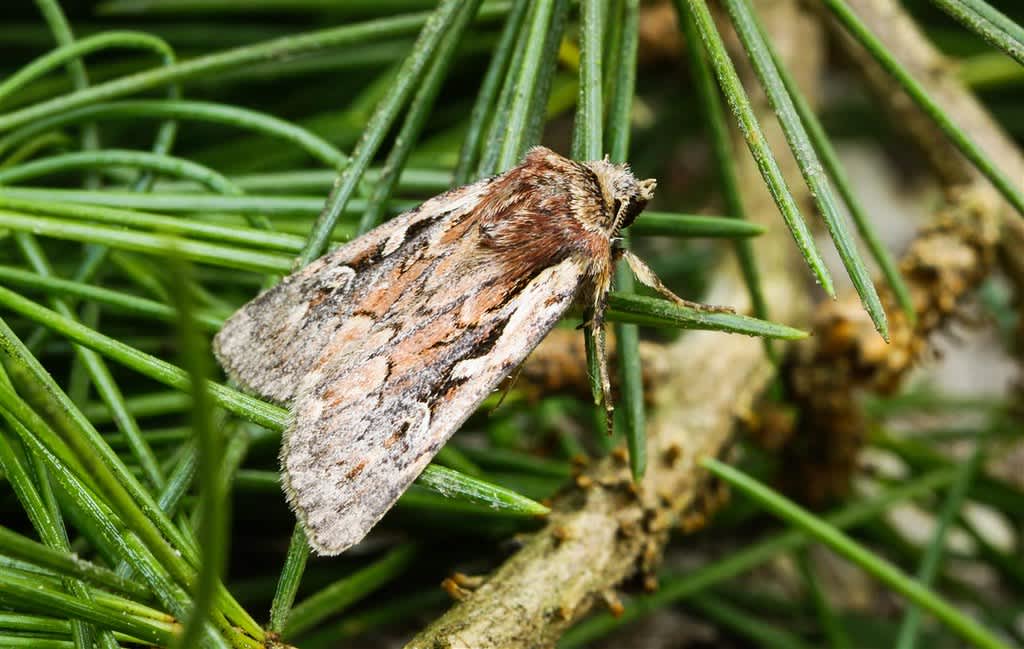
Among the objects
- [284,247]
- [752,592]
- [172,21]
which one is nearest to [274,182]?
[284,247]

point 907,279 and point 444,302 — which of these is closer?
point 444,302

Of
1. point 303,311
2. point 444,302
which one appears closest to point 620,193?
point 444,302

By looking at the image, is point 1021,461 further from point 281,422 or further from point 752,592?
point 281,422

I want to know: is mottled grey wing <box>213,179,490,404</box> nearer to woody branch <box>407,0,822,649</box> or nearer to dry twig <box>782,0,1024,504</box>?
woody branch <box>407,0,822,649</box>

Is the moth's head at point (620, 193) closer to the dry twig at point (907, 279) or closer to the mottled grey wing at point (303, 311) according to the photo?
the mottled grey wing at point (303, 311)

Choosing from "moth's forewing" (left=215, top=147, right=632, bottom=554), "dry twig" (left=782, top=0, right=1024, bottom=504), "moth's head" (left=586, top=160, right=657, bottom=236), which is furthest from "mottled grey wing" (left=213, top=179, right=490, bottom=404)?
"dry twig" (left=782, top=0, right=1024, bottom=504)

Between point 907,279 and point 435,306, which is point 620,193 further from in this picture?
point 907,279

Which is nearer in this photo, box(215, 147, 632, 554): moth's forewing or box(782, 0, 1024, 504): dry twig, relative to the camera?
box(215, 147, 632, 554): moth's forewing
